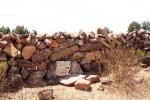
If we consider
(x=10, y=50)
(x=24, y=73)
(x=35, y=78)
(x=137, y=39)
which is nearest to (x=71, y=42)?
(x=35, y=78)

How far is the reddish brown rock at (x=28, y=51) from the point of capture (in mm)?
8852

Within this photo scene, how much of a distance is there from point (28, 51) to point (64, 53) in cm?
121

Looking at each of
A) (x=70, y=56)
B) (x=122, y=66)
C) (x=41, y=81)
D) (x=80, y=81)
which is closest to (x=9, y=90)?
(x=41, y=81)

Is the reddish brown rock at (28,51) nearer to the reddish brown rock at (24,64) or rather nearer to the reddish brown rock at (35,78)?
the reddish brown rock at (24,64)

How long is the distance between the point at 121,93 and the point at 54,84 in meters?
1.93

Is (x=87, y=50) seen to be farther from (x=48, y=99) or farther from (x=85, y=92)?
(x=48, y=99)

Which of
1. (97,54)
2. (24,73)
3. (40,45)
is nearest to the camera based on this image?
(24,73)

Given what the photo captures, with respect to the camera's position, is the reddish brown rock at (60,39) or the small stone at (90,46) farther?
the small stone at (90,46)

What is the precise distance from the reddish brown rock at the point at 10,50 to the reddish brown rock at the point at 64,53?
1.19 metres

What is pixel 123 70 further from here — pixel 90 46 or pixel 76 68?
pixel 90 46

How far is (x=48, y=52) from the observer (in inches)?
365

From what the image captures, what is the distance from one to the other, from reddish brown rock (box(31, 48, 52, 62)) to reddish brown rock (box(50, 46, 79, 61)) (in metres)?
0.18

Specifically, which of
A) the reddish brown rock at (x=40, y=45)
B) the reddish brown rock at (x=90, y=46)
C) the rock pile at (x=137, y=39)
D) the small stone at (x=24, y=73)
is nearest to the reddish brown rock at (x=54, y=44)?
the reddish brown rock at (x=40, y=45)

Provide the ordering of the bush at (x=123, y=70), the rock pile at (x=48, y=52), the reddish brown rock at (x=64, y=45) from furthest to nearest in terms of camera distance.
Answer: the reddish brown rock at (x=64, y=45)
the rock pile at (x=48, y=52)
the bush at (x=123, y=70)
